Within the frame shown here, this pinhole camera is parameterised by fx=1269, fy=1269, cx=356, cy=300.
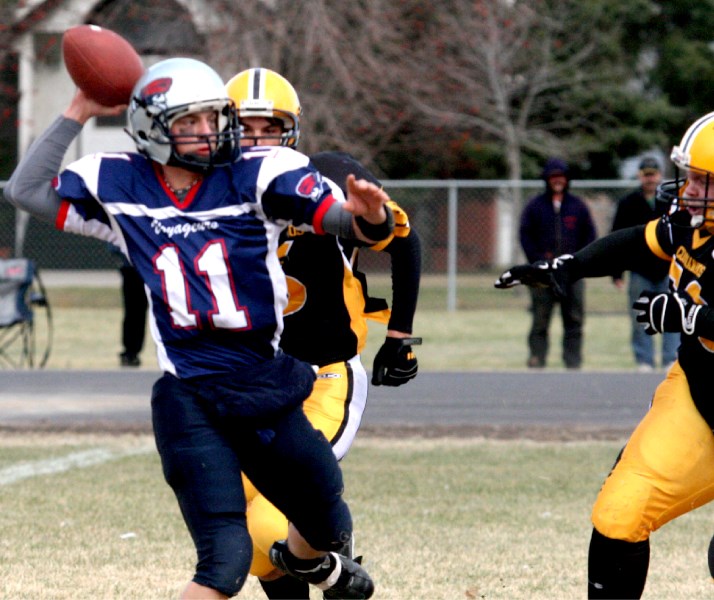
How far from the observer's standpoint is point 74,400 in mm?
9969

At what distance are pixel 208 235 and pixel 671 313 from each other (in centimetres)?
155

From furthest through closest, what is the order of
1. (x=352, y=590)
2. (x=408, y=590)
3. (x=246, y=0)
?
(x=246, y=0), (x=408, y=590), (x=352, y=590)

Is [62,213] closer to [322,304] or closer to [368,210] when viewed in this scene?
[368,210]

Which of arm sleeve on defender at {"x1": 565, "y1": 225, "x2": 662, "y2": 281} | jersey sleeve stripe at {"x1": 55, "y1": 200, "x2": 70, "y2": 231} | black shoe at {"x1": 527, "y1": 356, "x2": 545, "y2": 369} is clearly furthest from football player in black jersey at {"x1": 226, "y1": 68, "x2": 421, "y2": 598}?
black shoe at {"x1": 527, "y1": 356, "x2": 545, "y2": 369}

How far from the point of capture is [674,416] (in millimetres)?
4074

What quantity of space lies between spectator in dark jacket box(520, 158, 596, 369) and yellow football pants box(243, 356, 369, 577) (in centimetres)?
740

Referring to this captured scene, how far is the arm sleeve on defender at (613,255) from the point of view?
175 inches

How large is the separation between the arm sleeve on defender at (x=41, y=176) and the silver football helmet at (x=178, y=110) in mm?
232

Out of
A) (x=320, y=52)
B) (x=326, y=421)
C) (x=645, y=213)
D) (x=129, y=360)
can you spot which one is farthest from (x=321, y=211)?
(x=320, y=52)

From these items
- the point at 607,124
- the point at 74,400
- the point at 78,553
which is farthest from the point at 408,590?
the point at 607,124

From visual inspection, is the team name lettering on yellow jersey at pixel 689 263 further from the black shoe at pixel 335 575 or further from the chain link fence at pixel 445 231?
the chain link fence at pixel 445 231

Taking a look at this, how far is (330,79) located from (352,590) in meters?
16.0

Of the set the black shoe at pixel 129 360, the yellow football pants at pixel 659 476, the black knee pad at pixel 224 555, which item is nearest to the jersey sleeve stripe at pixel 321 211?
the black knee pad at pixel 224 555

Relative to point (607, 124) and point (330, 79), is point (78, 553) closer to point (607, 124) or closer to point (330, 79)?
point (330, 79)
